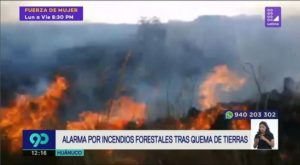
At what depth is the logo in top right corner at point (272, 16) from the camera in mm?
1877

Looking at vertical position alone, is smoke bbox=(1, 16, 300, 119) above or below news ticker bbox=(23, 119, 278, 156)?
above

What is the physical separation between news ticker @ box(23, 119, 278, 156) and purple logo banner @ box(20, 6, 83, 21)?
615 millimetres

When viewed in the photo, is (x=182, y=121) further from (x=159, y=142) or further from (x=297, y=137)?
(x=297, y=137)

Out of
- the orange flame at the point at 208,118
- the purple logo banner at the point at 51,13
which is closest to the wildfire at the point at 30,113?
the purple logo banner at the point at 51,13

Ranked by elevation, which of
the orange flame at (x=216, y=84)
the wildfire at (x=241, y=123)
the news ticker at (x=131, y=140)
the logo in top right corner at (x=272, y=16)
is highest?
the logo in top right corner at (x=272, y=16)

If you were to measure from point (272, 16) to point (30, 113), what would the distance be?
1.42 m

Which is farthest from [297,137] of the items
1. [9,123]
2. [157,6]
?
[9,123]

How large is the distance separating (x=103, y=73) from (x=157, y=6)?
1.53 feet

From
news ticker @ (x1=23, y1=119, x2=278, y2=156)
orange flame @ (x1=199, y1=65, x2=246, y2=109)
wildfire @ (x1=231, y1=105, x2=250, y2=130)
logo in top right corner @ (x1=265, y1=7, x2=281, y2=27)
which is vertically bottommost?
news ticker @ (x1=23, y1=119, x2=278, y2=156)

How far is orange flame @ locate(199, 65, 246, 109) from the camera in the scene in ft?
6.18

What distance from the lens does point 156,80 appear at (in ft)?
6.22

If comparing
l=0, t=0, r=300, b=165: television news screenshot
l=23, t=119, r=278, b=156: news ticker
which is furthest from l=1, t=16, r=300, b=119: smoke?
l=23, t=119, r=278, b=156: news ticker

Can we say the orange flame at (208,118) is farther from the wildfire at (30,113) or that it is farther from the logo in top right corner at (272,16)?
the wildfire at (30,113)

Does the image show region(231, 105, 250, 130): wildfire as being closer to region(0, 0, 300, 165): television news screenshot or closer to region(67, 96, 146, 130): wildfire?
region(0, 0, 300, 165): television news screenshot
